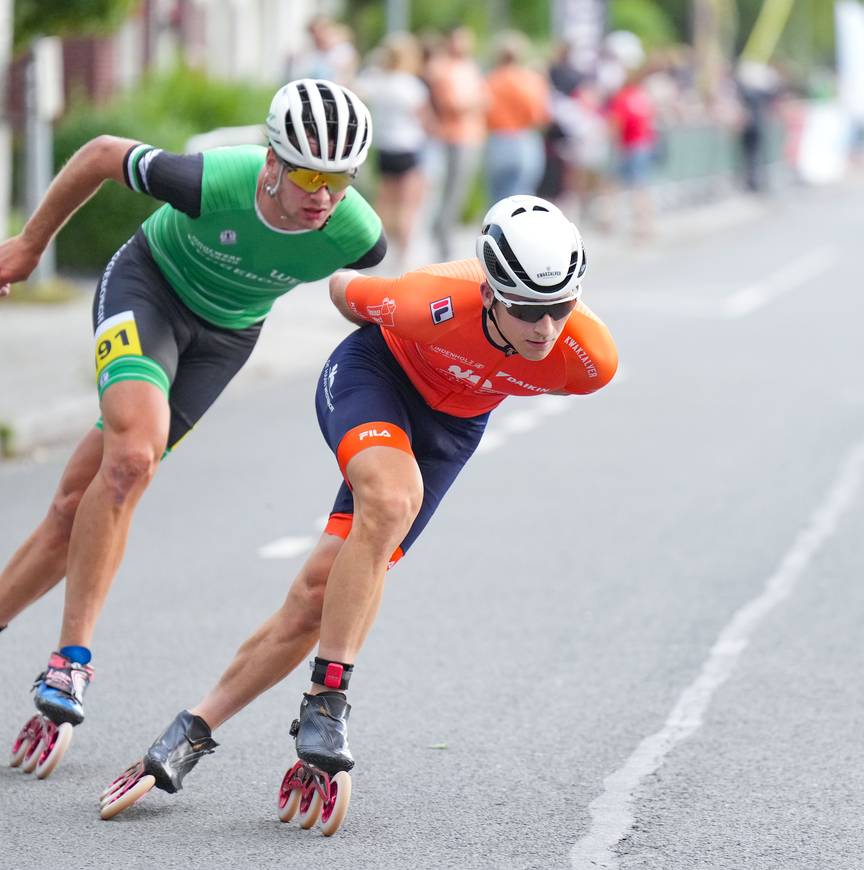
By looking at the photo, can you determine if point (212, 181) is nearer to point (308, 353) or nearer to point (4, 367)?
point (4, 367)

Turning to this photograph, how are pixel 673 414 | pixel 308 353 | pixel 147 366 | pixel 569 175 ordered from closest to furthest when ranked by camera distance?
pixel 147 366, pixel 673 414, pixel 308 353, pixel 569 175

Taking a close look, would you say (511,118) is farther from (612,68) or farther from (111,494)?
(111,494)

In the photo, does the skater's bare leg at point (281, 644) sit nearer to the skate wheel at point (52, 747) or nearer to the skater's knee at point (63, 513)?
the skate wheel at point (52, 747)

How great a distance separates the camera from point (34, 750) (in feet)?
17.8

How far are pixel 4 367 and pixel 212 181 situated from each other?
24.7ft

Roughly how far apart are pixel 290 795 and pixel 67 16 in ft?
35.9

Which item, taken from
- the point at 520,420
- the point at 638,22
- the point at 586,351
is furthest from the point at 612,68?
the point at 638,22

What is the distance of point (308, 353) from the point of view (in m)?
14.5

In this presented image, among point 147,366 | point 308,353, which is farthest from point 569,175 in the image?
point 147,366

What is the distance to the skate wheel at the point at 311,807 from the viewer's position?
16.1 ft

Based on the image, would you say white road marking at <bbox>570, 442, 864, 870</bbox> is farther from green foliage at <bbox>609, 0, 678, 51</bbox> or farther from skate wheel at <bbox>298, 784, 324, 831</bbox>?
green foliage at <bbox>609, 0, 678, 51</bbox>

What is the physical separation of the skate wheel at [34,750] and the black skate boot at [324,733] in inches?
36.1

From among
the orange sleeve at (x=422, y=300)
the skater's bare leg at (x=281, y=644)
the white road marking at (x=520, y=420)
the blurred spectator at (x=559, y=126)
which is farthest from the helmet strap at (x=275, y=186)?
the blurred spectator at (x=559, y=126)

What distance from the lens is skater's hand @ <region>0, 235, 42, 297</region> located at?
553 centimetres
